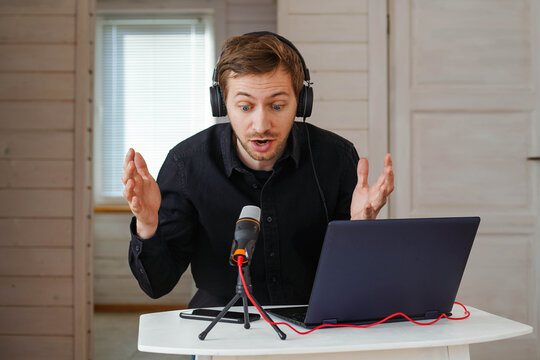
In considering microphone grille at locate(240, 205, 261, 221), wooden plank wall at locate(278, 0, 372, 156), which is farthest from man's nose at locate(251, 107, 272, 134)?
wooden plank wall at locate(278, 0, 372, 156)

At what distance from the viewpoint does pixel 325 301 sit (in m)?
0.99

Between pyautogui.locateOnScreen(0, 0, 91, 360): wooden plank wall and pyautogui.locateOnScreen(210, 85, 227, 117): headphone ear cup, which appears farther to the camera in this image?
pyautogui.locateOnScreen(0, 0, 91, 360): wooden plank wall

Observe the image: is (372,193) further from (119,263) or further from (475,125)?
(119,263)

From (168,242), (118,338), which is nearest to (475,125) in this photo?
(168,242)

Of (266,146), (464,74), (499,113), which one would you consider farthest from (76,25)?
(499,113)

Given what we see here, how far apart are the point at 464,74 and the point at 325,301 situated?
6.44ft

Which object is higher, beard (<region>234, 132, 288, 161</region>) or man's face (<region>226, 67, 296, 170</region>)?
man's face (<region>226, 67, 296, 170</region>)

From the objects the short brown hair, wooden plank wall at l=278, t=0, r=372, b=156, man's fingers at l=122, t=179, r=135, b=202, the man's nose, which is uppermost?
wooden plank wall at l=278, t=0, r=372, b=156

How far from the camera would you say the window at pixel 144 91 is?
4.45 metres

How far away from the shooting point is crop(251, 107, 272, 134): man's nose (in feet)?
4.37

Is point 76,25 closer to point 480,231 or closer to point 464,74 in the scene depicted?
point 464,74

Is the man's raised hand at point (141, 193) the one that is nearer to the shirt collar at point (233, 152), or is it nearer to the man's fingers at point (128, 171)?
the man's fingers at point (128, 171)

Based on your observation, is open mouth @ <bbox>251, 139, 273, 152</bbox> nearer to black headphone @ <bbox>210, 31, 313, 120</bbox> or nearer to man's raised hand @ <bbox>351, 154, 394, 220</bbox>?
black headphone @ <bbox>210, 31, 313, 120</bbox>

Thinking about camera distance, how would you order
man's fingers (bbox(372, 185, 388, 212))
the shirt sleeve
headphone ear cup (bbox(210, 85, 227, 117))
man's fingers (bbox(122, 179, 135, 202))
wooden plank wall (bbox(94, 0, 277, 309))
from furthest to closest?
1. wooden plank wall (bbox(94, 0, 277, 309))
2. headphone ear cup (bbox(210, 85, 227, 117))
3. the shirt sleeve
4. man's fingers (bbox(372, 185, 388, 212))
5. man's fingers (bbox(122, 179, 135, 202))
